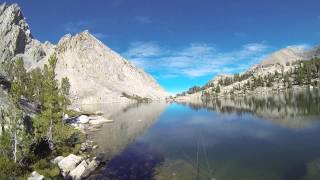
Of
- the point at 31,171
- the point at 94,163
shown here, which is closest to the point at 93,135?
the point at 94,163

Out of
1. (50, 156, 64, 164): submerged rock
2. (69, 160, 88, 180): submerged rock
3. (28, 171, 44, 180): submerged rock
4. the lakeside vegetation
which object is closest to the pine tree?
the lakeside vegetation

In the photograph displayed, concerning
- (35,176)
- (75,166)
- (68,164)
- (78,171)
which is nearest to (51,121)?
(68,164)

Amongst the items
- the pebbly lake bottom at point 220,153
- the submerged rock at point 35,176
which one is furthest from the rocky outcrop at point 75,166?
the submerged rock at point 35,176

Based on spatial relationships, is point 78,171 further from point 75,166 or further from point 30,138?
point 30,138

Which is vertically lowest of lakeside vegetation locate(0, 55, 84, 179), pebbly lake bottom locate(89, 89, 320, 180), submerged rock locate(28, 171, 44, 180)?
pebbly lake bottom locate(89, 89, 320, 180)

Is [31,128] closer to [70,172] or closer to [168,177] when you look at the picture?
[70,172]

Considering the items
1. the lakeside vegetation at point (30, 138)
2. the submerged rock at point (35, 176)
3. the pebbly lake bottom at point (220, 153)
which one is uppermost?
the lakeside vegetation at point (30, 138)

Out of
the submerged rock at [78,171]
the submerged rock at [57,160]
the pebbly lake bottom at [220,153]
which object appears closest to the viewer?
the submerged rock at [78,171]

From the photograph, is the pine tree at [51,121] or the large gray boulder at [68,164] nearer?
the large gray boulder at [68,164]

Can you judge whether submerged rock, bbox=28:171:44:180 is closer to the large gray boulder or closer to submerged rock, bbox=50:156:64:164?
the large gray boulder

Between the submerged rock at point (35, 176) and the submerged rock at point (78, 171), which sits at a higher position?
the submerged rock at point (35, 176)

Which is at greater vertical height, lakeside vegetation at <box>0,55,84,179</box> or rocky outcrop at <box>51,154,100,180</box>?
lakeside vegetation at <box>0,55,84,179</box>

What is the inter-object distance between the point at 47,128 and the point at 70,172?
14192 mm

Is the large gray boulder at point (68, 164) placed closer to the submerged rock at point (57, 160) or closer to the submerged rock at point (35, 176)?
the submerged rock at point (57, 160)
